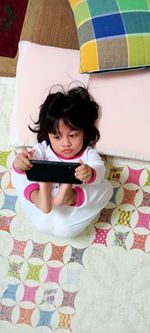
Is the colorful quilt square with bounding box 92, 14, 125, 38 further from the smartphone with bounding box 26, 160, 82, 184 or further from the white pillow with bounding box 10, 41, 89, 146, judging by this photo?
the smartphone with bounding box 26, 160, 82, 184

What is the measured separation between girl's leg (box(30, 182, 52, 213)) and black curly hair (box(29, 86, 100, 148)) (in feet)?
0.48

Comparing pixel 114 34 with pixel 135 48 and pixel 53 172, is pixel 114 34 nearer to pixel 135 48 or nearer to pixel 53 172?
pixel 135 48

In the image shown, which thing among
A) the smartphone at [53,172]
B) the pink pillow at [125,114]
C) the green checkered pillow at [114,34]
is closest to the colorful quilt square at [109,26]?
the green checkered pillow at [114,34]

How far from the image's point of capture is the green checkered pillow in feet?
4.26

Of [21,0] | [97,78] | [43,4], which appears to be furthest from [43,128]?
[21,0]

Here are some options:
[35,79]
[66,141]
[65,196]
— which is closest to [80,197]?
[65,196]

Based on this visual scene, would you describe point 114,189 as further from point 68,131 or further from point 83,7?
point 83,7

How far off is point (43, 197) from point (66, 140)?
176 mm

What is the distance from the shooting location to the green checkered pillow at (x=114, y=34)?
4.26ft

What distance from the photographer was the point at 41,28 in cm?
149

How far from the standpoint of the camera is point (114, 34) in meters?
1.30

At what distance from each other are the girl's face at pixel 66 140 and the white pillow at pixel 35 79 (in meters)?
0.13

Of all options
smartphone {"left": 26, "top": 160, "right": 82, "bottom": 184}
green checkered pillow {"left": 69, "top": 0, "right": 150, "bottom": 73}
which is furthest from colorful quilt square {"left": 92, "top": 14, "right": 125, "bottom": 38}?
smartphone {"left": 26, "top": 160, "right": 82, "bottom": 184}

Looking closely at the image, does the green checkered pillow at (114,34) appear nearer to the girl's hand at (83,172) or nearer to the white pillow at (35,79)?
the white pillow at (35,79)
